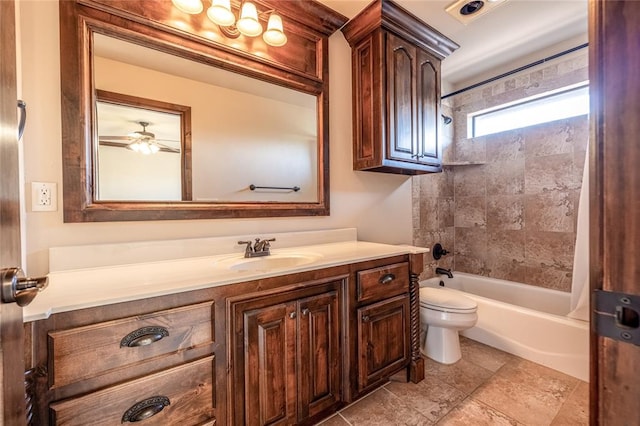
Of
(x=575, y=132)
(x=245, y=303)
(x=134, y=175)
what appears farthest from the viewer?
(x=575, y=132)

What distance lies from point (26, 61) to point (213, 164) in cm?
80

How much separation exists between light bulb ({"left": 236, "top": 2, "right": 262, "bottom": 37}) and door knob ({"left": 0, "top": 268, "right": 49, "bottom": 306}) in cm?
148

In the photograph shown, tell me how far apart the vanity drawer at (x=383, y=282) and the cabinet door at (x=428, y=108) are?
94 cm

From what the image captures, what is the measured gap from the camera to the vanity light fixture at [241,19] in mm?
1323

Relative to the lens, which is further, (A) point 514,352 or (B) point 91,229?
(A) point 514,352

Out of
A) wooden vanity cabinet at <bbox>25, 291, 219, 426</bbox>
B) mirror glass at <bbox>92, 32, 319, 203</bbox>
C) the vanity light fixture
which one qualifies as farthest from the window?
wooden vanity cabinet at <bbox>25, 291, 219, 426</bbox>

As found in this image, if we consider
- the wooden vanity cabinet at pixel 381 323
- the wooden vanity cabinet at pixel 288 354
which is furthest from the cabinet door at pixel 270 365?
the wooden vanity cabinet at pixel 381 323

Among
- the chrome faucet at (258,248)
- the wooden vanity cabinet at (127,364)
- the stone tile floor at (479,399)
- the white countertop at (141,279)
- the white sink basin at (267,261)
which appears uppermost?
the chrome faucet at (258,248)

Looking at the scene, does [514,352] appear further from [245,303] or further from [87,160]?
[87,160]

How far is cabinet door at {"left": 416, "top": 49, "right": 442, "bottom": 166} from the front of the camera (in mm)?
2068

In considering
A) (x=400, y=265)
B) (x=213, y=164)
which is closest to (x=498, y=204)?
(x=400, y=265)

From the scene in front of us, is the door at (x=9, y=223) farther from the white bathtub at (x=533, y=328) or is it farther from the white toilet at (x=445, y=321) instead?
the white bathtub at (x=533, y=328)

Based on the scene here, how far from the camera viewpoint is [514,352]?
6.61 ft

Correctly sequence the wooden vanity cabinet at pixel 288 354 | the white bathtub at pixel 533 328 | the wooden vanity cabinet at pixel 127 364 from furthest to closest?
the white bathtub at pixel 533 328 → the wooden vanity cabinet at pixel 288 354 → the wooden vanity cabinet at pixel 127 364
